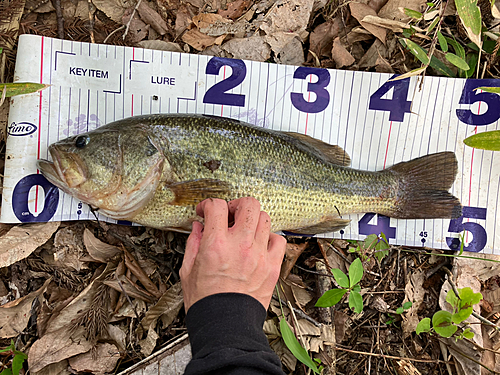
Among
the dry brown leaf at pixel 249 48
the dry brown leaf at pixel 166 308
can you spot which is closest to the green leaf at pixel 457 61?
the dry brown leaf at pixel 249 48

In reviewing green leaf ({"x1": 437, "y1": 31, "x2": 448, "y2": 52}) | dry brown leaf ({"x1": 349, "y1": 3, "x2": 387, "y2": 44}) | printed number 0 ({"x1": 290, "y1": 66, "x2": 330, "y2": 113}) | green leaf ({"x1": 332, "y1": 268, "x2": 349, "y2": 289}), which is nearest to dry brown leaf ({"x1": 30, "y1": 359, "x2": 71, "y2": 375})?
green leaf ({"x1": 332, "y1": 268, "x2": 349, "y2": 289})

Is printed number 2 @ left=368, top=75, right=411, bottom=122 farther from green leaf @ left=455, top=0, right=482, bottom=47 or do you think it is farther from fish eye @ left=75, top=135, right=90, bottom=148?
fish eye @ left=75, top=135, right=90, bottom=148

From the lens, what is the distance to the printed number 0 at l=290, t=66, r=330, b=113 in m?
3.18

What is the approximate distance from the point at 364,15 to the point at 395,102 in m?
0.86

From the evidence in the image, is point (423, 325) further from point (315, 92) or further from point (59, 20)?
point (59, 20)

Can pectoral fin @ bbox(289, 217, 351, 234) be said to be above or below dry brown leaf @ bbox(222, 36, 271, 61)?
below

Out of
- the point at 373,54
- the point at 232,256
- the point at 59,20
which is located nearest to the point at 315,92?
the point at 373,54

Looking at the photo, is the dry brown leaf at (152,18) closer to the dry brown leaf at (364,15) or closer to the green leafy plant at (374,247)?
the dry brown leaf at (364,15)

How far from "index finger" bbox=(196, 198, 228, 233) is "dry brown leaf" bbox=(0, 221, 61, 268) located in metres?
1.54

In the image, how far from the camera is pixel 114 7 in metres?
3.14

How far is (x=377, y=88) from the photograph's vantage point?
126 inches

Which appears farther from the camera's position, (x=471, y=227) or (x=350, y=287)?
(x=471, y=227)

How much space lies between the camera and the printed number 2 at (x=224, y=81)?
311cm

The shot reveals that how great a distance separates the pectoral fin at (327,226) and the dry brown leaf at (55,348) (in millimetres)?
2014
